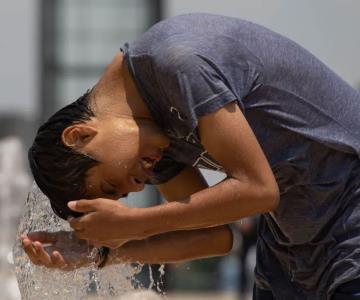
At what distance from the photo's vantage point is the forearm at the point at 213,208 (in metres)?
3.28

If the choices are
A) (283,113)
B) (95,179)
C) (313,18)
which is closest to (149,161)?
(95,179)

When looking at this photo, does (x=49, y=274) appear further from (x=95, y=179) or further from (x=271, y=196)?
(x=271, y=196)

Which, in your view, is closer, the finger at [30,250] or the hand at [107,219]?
the hand at [107,219]

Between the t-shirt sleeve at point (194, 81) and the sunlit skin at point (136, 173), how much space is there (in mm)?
25

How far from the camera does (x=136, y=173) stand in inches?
137

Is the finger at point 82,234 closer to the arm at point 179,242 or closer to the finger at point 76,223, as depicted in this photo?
the finger at point 76,223

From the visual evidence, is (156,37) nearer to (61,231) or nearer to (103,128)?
(103,128)

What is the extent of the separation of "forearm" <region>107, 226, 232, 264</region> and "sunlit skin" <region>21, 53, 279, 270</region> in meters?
0.20

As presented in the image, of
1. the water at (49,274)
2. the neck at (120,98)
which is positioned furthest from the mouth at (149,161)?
the water at (49,274)

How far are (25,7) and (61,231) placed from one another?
43.9 ft

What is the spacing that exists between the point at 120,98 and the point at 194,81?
255 mm

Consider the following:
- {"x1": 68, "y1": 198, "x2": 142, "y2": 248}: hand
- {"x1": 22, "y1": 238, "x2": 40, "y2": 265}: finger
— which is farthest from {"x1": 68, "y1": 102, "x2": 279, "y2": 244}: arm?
{"x1": 22, "y1": 238, "x2": 40, "y2": 265}: finger

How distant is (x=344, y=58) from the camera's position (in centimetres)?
1516

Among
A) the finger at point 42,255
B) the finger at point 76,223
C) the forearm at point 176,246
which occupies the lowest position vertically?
the forearm at point 176,246
